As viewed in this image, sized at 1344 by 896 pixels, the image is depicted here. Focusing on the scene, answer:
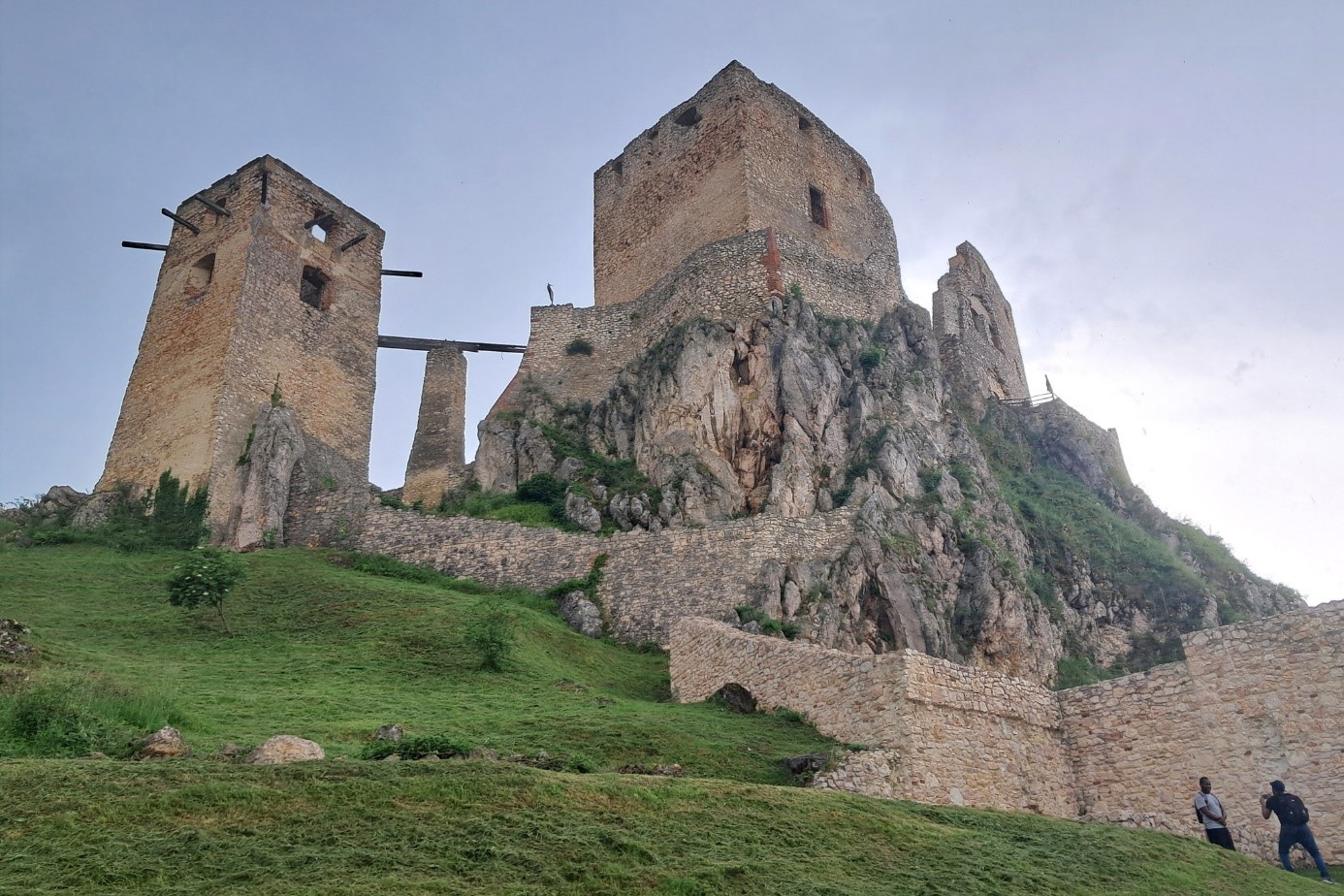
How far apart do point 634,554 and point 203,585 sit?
992 centimetres

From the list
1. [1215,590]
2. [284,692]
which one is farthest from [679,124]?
[284,692]

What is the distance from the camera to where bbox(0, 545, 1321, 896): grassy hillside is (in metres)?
8.00

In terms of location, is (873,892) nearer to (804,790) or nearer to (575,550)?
(804,790)

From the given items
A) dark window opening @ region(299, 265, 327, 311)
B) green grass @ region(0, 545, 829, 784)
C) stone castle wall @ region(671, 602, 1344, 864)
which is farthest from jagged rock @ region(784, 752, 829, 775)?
dark window opening @ region(299, 265, 327, 311)

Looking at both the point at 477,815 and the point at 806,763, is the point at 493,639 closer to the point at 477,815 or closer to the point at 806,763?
the point at 806,763

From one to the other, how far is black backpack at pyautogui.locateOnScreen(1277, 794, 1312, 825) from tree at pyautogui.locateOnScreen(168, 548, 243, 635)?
60.2ft

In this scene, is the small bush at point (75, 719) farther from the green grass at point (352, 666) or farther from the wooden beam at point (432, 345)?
the wooden beam at point (432, 345)

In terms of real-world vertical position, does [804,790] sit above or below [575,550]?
below

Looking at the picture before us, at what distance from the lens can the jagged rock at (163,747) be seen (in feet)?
35.6

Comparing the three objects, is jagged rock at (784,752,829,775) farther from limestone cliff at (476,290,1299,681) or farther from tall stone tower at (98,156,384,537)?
tall stone tower at (98,156,384,537)

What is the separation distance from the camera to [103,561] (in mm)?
26984

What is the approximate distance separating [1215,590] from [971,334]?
1718 cm

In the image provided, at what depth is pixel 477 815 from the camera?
923 cm

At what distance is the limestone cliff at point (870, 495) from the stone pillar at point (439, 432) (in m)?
2.70
